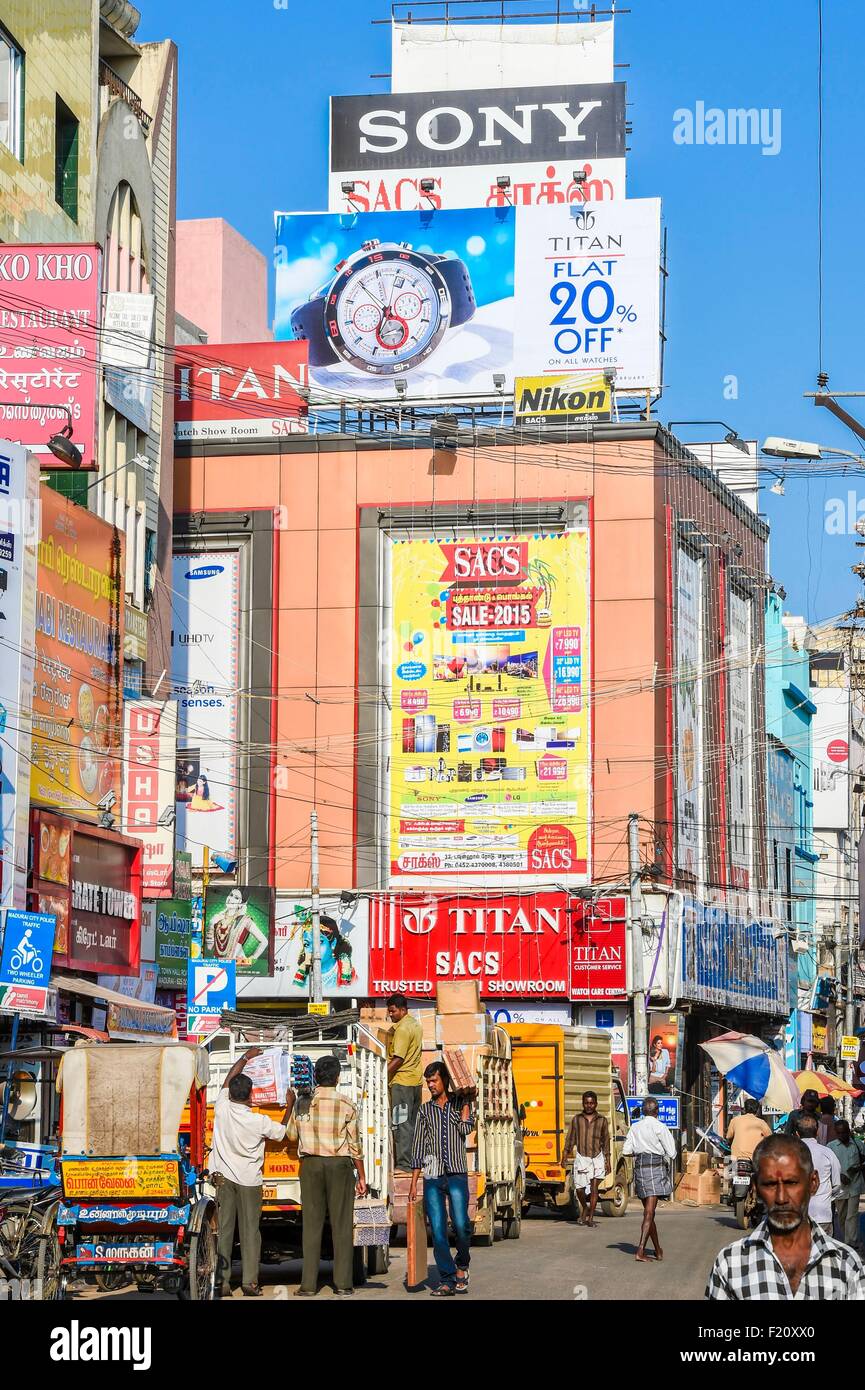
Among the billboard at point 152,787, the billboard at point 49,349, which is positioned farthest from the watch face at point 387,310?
the billboard at point 49,349

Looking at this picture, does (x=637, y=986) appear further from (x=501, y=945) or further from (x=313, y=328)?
(x=313, y=328)

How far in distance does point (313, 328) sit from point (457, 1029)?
4431cm

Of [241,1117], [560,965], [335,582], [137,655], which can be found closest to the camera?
[241,1117]

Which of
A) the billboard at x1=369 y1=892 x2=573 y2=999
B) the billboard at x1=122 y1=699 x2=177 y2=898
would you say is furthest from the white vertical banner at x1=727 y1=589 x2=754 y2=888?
the billboard at x1=122 y1=699 x2=177 y2=898

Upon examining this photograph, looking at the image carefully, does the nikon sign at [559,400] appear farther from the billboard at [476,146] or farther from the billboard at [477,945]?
the billboard at [477,945]

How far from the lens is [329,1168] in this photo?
17.5 m

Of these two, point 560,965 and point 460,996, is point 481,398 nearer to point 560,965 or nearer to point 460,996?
point 560,965

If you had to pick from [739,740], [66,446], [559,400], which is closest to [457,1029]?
[66,446]

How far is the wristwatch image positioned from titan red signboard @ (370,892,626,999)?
16933 millimetres

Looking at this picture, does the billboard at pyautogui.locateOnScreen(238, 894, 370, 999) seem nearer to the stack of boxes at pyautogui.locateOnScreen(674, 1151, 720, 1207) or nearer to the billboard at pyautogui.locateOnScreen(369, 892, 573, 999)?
the billboard at pyautogui.locateOnScreen(369, 892, 573, 999)

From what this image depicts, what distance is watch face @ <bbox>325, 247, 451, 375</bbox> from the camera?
209 ft

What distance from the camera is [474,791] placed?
190ft

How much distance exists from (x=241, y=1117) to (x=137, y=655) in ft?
86.8
